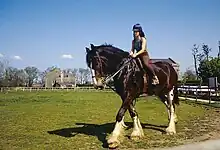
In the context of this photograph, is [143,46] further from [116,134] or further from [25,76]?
[25,76]

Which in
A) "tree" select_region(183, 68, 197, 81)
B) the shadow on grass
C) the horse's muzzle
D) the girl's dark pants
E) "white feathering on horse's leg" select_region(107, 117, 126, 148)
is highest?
"tree" select_region(183, 68, 197, 81)

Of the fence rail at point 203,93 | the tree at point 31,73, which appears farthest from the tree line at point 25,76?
the fence rail at point 203,93

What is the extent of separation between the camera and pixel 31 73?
124 metres

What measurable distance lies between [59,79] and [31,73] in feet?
48.1

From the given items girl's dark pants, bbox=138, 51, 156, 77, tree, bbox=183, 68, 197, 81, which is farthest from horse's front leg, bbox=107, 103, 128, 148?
tree, bbox=183, 68, 197, 81

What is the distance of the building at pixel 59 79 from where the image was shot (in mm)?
129025

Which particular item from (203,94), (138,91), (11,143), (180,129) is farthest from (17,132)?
(203,94)

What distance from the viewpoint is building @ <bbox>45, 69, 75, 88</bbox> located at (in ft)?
423

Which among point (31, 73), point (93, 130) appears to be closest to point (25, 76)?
point (31, 73)

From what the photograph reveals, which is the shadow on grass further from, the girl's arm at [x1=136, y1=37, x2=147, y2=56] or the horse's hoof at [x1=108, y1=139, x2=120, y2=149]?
the girl's arm at [x1=136, y1=37, x2=147, y2=56]

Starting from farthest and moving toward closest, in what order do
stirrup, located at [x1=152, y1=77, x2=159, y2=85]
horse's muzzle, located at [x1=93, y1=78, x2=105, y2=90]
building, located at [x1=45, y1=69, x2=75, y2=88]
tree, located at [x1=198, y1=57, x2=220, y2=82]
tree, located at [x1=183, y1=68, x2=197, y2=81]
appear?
building, located at [x1=45, y1=69, x2=75, y2=88], tree, located at [x1=183, y1=68, x2=197, y2=81], tree, located at [x1=198, y1=57, x2=220, y2=82], stirrup, located at [x1=152, y1=77, x2=159, y2=85], horse's muzzle, located at [x1=93, y1=78, x2=105, y2=90]

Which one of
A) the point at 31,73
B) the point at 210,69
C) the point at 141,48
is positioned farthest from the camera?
the point at 31,73

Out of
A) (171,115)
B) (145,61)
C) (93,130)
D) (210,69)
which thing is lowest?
(93,130)

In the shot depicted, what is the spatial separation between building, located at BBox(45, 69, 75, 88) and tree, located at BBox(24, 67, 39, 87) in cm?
433
